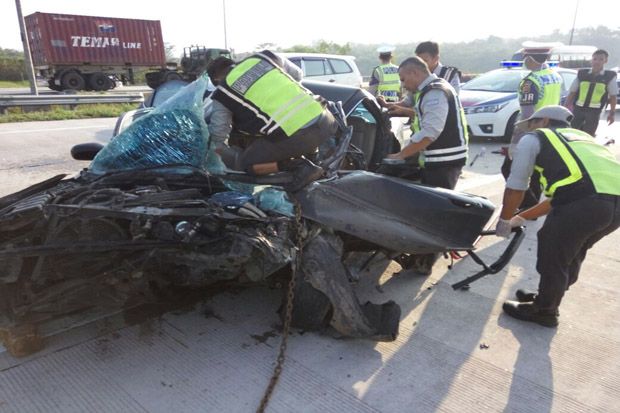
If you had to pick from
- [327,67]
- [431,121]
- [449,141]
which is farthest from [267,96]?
[327,67]

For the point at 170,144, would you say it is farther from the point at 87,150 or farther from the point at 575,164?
the point at 575,164

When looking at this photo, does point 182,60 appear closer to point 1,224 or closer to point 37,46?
point 37,46

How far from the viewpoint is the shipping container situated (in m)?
21.2

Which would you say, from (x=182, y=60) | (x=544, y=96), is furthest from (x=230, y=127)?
(x=182, y=60)

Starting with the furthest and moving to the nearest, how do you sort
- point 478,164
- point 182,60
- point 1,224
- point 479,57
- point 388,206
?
point 479,57 → point 182,60 → point 478,164 → point 388,206 → point 1,224

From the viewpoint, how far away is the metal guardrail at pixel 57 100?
1221 centimetres

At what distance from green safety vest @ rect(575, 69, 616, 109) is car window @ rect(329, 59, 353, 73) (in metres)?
5.44

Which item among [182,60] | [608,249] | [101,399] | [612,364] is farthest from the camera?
[182,60]

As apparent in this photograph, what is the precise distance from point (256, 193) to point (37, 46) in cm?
2409

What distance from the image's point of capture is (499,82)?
9.46 meters

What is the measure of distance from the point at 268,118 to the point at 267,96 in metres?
0.12

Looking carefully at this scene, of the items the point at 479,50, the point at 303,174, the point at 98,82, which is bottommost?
the point at 98,82

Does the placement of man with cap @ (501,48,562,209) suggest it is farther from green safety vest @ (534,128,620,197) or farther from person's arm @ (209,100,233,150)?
person's arm @ (209,100,233,150)

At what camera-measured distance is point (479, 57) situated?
6875 cm
